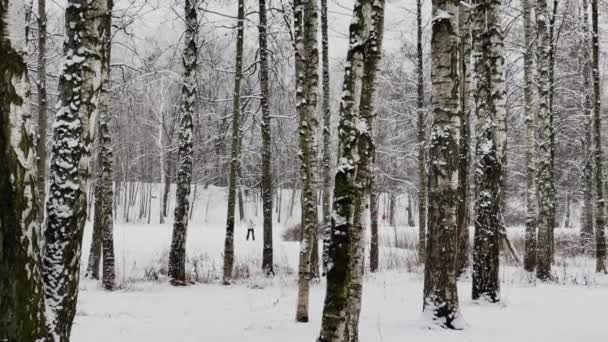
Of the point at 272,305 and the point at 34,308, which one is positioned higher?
the point at 34,308

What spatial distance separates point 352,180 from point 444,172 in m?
2.17

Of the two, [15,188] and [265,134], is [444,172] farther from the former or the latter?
[265,134]

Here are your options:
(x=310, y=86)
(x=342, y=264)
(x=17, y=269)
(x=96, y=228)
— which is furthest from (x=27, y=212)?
(x=96, y=228)

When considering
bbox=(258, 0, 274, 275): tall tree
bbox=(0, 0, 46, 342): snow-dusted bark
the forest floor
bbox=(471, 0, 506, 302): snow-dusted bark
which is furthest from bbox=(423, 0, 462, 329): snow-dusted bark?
bbox=(258, 0, 274, 275): tall tree

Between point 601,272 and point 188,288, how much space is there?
10.3 metres

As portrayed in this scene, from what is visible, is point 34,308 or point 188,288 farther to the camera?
point 188,288

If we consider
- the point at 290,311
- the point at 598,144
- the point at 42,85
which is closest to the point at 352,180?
the point at 290,311

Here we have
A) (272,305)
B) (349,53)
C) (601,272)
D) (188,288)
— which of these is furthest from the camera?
(601,272)

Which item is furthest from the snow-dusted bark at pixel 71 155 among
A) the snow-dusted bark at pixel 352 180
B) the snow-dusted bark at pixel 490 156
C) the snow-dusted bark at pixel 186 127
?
the snow-dusted bark at pixel 186 127

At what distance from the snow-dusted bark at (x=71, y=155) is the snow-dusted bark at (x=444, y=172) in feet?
11.9

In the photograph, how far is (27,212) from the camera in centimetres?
308

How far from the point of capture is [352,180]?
3943mm

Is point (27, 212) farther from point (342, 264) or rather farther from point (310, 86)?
point (310, 86)

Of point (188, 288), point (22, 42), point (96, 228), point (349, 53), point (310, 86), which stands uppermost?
point (310, 86)
